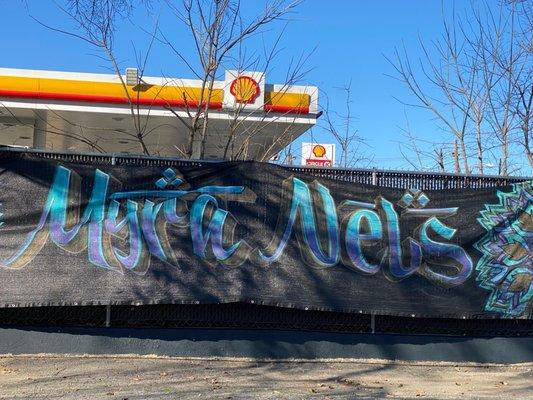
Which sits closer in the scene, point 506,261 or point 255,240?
point 255,240

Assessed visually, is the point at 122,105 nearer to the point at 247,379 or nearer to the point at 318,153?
the point at 318,153

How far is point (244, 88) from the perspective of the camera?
11242mm

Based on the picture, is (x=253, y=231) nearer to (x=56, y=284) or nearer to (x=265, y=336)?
(x=265, y=336)

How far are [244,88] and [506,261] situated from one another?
222 inches

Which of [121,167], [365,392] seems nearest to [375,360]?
[365,392]

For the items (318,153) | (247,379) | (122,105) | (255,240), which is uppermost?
(122,105)

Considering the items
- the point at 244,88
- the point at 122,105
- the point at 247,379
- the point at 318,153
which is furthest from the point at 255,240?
the point at 122,105

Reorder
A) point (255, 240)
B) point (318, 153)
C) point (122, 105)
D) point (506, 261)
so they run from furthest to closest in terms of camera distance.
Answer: point (122, 105) < point (318, 153) < point (506, 261) < point (255, 240)

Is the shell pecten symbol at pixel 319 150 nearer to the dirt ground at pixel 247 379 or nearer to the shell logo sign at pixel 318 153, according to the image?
the shell logo sign at pixel 318 153

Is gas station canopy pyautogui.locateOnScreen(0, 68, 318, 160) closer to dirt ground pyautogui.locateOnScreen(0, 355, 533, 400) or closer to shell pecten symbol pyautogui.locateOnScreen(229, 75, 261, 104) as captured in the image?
shell pecten symbol pyautogui.locateOnScreen(229, 75, 261, 104)

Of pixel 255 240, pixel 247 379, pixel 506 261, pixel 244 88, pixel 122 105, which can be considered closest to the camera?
pixel 247 379

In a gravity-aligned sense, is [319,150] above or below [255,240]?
above

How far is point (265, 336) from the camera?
730 centimetres

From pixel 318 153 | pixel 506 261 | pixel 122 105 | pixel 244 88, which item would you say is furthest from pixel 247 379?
pixel 122 105
